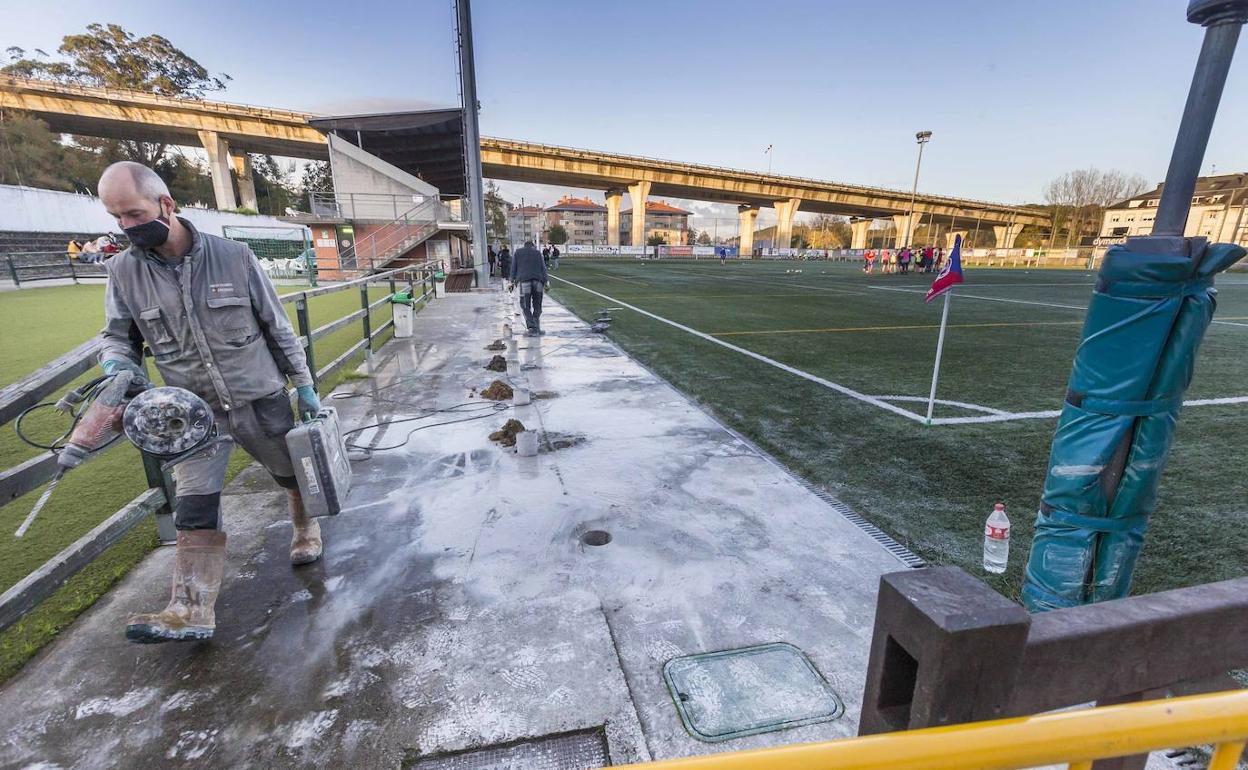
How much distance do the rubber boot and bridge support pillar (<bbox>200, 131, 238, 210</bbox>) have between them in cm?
4972

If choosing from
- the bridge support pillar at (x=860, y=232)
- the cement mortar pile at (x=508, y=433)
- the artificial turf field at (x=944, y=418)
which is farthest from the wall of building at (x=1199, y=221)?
the cement mortar pile at (x=508, y=433)

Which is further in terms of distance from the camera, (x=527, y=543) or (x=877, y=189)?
(x=877, y=189)

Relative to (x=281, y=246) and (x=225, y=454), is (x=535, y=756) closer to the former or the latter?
(x=225, y=454)

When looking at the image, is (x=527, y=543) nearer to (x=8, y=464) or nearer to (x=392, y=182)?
(x=8, y=464)

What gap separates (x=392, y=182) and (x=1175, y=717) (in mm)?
33806

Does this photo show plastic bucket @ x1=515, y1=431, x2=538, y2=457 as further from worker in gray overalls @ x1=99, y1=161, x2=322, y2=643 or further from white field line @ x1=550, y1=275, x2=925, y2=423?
white field line @ x1=550, y1=275, x2=925, y2=423

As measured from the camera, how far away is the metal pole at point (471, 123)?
52.9 feet

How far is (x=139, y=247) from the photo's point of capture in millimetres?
2186

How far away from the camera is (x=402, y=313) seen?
967 cm

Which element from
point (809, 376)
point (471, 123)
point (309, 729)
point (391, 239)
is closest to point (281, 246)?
point (391, 239)

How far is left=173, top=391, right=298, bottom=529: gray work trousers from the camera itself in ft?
7.74

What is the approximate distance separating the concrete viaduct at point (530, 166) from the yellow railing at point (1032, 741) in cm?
4523

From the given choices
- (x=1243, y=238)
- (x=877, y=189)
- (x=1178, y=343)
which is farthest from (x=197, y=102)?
(x=1243, y=238)

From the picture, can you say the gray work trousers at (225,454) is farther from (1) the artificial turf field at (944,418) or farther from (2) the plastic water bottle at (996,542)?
(2) the plastic water bottle at (996,542)
